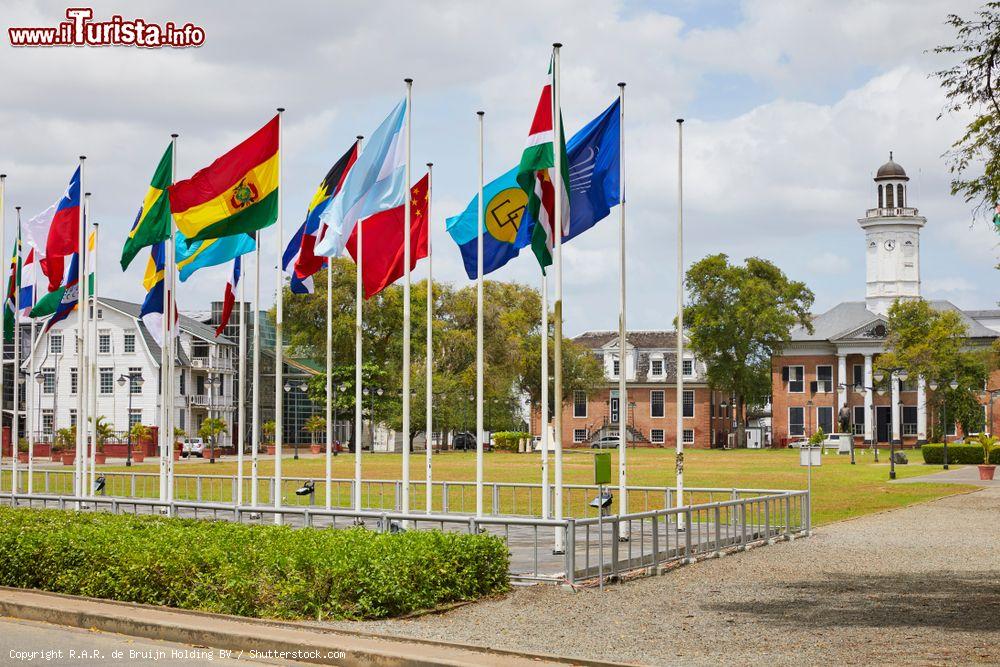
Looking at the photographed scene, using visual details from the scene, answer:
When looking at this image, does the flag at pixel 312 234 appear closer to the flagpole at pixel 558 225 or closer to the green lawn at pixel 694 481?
the flagpole at pixel 558 225

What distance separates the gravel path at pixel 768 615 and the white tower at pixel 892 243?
9343cm

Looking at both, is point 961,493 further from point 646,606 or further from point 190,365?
point 190,365

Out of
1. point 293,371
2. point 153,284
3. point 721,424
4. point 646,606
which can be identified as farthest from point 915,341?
point 646,606

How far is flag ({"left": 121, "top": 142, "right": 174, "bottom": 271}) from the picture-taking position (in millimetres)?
25828

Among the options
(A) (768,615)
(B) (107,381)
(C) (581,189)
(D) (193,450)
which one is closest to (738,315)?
(D) (193,450)

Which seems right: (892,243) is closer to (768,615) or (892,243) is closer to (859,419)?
(859,419)

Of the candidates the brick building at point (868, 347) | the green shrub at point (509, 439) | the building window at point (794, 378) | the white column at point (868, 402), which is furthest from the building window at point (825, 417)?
the green shrub at point (509, 439)

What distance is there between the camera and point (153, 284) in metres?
27.7

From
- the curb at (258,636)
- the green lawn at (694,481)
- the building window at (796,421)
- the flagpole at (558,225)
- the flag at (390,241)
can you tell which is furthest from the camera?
the building window at (796,421)

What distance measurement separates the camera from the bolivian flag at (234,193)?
2281cm

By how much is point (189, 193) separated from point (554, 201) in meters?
7.38

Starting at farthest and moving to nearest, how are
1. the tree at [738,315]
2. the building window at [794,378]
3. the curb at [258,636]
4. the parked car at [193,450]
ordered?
the building window at [794,378]
the tree at [738,315]
the parked car at [193,450]
the curb at [258,636]

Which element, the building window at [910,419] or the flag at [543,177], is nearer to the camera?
the flag at [543,177]

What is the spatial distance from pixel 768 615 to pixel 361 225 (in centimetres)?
1184
